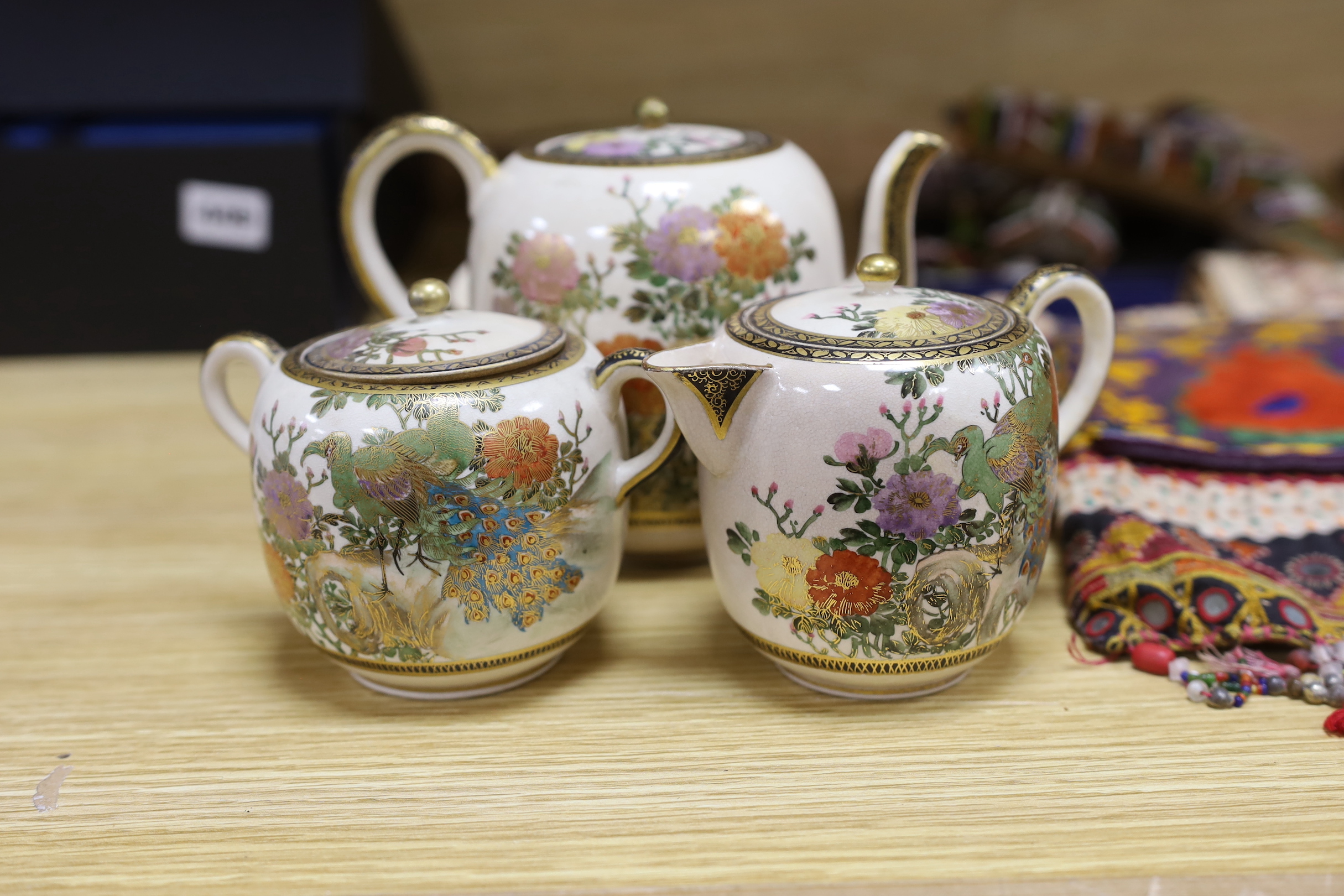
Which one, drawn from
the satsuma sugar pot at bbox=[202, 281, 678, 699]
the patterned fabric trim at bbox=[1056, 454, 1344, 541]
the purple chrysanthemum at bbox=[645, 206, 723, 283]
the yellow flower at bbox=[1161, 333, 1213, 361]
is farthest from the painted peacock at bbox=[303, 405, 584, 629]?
the yellow flower at bbox=[1161, 333, 1213, 361]

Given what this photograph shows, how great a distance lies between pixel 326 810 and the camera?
0.67 metres

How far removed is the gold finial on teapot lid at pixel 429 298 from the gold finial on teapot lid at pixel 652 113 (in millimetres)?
243

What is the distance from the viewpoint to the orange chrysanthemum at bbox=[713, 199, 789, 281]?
0.83 meters

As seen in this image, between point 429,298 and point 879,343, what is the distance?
0.30 metres

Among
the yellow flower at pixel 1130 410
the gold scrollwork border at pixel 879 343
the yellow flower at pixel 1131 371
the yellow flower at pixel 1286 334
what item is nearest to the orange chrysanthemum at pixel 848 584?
the gold scrollwork border at pixel 879 343

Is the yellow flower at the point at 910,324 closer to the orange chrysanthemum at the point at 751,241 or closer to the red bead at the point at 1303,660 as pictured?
the orange chrysanthemum at the point at 751,241

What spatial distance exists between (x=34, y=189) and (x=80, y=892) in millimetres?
1095

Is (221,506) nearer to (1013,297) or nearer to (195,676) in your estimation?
(195,676)

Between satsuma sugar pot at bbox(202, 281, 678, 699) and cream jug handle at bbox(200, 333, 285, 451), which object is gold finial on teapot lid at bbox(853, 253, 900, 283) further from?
cream jug handle at bbox(200, 333, 285, 451)

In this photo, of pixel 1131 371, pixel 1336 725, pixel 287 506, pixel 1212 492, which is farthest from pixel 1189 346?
pixel 287 506

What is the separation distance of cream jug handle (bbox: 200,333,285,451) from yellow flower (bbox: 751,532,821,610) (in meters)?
0.34

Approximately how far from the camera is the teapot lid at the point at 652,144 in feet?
2.79

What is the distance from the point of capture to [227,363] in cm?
80

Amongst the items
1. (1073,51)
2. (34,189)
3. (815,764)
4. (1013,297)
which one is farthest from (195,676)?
(1073,51)
